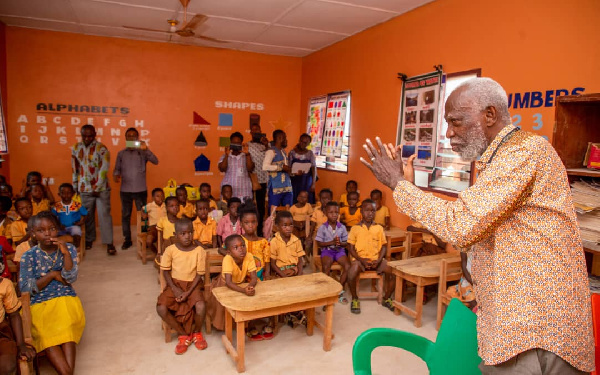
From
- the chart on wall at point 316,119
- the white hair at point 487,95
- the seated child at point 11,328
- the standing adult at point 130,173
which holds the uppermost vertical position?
the chart on wall at point 316,119

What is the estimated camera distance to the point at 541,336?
113 cm

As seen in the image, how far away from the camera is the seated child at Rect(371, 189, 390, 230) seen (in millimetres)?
5113

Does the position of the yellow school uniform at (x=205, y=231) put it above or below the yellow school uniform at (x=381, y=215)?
below

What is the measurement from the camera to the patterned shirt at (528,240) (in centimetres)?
111

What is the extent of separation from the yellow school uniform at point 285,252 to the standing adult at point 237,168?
210cm

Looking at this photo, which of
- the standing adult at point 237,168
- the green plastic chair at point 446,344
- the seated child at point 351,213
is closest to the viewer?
the green plastic chair at point 446,344

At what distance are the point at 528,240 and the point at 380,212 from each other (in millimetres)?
4029

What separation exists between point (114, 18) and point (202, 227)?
325cm

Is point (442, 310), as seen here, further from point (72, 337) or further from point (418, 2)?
point (418, 2)

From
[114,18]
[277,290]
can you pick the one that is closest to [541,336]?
[277,290]

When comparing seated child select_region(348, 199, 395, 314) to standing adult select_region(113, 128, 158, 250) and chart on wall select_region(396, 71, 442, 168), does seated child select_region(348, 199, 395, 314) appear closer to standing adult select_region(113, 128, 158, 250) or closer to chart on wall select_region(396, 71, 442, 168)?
chart on wall select_region(396, 71, 442, 168)

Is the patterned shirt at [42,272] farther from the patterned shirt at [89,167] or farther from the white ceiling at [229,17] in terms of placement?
the white ceiling at [229,17]

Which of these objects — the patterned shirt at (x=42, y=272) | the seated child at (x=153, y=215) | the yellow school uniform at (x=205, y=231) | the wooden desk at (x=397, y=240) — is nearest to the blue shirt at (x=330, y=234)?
the wooden desk at (x=397, y=240)

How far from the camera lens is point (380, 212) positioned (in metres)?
5.15
